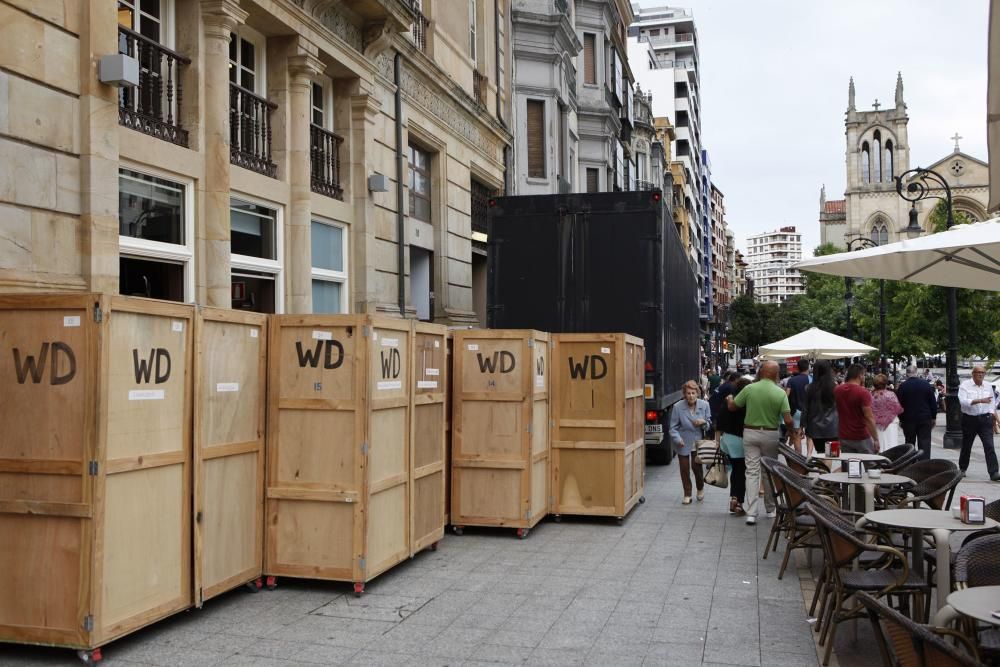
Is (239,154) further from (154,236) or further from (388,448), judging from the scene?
(388,448)

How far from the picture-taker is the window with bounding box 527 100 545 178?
82.2ft

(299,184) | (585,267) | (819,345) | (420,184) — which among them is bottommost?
(819,345)

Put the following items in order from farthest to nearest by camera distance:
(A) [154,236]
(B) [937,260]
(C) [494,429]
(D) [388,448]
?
(A) [154,236]
(C) [494,429]
(B) [937,260]
(D) [388,448]

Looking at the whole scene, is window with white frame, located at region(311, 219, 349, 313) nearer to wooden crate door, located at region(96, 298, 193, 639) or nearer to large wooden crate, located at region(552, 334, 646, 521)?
large wooden crate, located at region(552, 334, 646, 521)

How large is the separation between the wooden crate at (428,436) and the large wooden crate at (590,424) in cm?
181

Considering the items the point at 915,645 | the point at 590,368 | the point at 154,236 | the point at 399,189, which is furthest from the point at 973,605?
the point at 399,189

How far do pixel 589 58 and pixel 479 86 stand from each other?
12560 mm

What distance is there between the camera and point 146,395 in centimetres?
609

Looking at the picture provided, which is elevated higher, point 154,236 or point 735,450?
point 154,236

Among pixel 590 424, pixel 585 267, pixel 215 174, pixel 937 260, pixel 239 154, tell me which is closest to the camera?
pixel 937 260

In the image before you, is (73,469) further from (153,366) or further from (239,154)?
(239,154)

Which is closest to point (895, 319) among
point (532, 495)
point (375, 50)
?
point (375, 50)

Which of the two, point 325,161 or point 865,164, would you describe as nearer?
point 325,161

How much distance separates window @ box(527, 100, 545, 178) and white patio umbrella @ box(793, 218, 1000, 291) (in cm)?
1622
